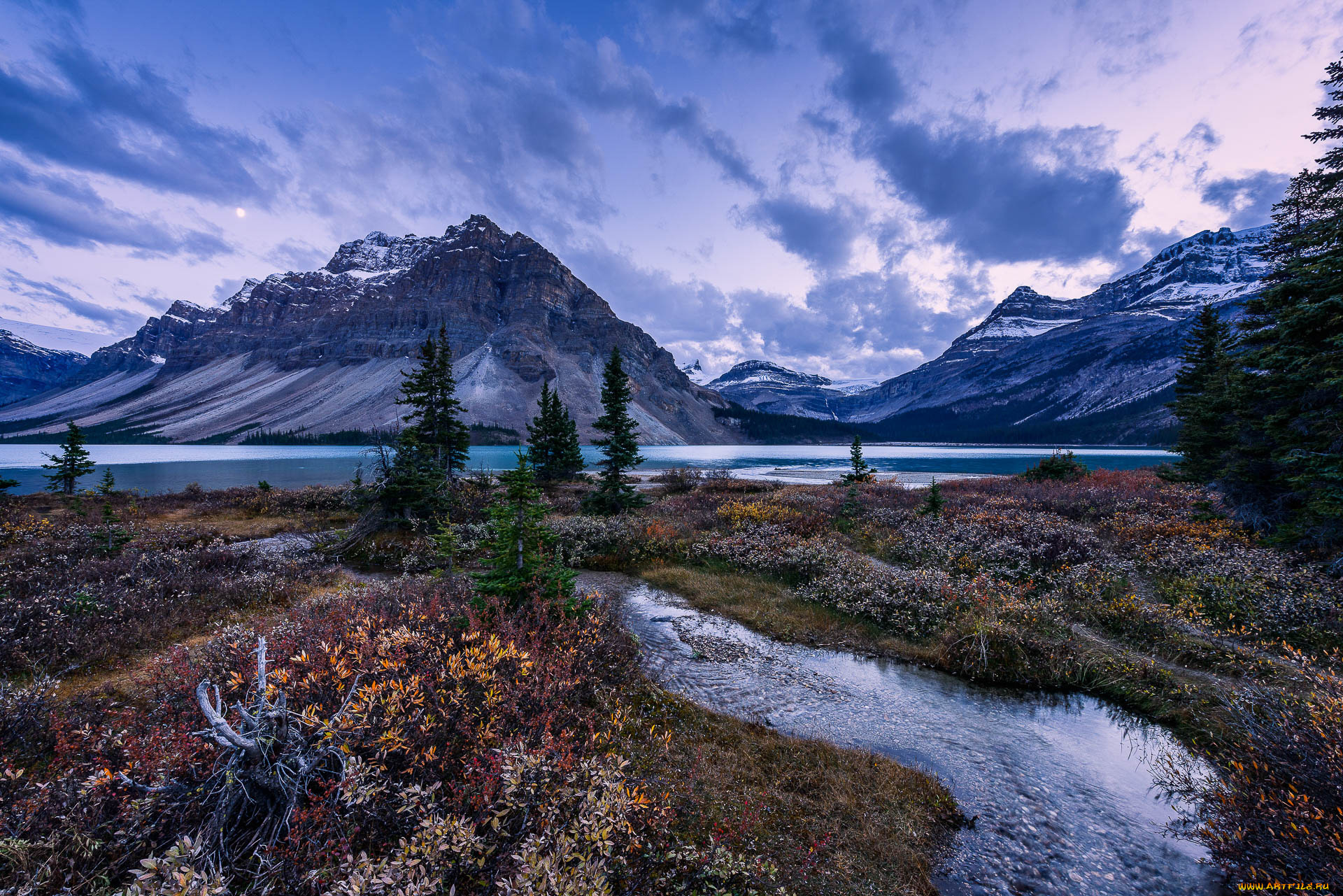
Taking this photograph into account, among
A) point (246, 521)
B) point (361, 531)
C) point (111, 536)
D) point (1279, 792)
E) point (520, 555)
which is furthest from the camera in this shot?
point (246, 521)

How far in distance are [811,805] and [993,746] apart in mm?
4193

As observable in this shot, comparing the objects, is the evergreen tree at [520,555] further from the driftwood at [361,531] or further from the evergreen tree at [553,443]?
the evergreen tree at [553,443]

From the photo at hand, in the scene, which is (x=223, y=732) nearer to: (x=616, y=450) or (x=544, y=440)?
(x=616, y=450)

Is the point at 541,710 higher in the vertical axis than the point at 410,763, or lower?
lower

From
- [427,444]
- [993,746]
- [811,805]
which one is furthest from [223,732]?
[427,444]

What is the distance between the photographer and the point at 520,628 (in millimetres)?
8180

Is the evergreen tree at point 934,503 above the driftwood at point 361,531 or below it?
above

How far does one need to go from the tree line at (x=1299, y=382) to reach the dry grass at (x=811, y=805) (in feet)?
48.0

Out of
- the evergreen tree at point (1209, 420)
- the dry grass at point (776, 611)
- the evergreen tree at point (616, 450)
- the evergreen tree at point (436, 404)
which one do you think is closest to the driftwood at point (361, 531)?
the evergreen tree at point (436, 404)

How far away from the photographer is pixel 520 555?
10.0m

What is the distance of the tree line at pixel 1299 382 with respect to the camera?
1262cm

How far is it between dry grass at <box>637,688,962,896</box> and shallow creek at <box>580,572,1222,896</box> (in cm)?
46

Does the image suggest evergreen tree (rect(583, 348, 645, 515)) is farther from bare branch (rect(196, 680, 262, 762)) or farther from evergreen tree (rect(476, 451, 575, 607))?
bare branch (rect(196, 680, 262, 762))

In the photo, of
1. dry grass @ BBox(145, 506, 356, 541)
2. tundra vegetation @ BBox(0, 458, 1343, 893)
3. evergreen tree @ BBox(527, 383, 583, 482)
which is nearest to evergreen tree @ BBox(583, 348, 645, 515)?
tundra vegetation @ BBox(0, 458, 1343, 893)
